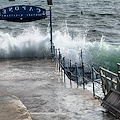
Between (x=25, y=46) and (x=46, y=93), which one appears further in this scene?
(x=25, y=46)

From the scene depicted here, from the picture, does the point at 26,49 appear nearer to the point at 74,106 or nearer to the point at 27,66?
the point at 27,66

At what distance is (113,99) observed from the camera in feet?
34.2

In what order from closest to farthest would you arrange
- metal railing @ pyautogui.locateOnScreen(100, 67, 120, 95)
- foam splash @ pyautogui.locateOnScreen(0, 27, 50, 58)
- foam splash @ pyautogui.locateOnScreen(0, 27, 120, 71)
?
metal railing @ pyautogui.locateOnScreen(100, 67, 120, 95) < foam splash @ pyautogui.locateOnScreen(0, 27, 50, 58) < foam splash @ pyautogui.locateOnScreen(0, 27, 120, 71)

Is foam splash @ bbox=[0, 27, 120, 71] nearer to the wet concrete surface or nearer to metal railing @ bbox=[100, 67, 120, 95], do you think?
the wet concrete surface

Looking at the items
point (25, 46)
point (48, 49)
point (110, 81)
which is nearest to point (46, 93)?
point (110, 81)

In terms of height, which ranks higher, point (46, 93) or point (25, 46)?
point (25, 46)

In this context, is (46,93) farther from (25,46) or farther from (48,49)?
(25,46)

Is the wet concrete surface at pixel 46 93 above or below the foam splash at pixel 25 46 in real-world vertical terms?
below

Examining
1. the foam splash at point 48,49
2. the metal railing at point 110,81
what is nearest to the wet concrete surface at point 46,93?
the metal railing at point 110,81

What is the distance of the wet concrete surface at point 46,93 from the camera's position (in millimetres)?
10391

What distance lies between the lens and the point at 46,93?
13195 mm

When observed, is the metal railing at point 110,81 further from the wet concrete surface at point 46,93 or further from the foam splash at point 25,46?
the foam splash at point 25,46

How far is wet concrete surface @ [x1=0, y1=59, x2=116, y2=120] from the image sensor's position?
10.4 m

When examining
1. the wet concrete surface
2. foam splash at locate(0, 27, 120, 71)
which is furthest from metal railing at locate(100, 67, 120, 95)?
foam splash at locate(0, 27, 120, 71)
